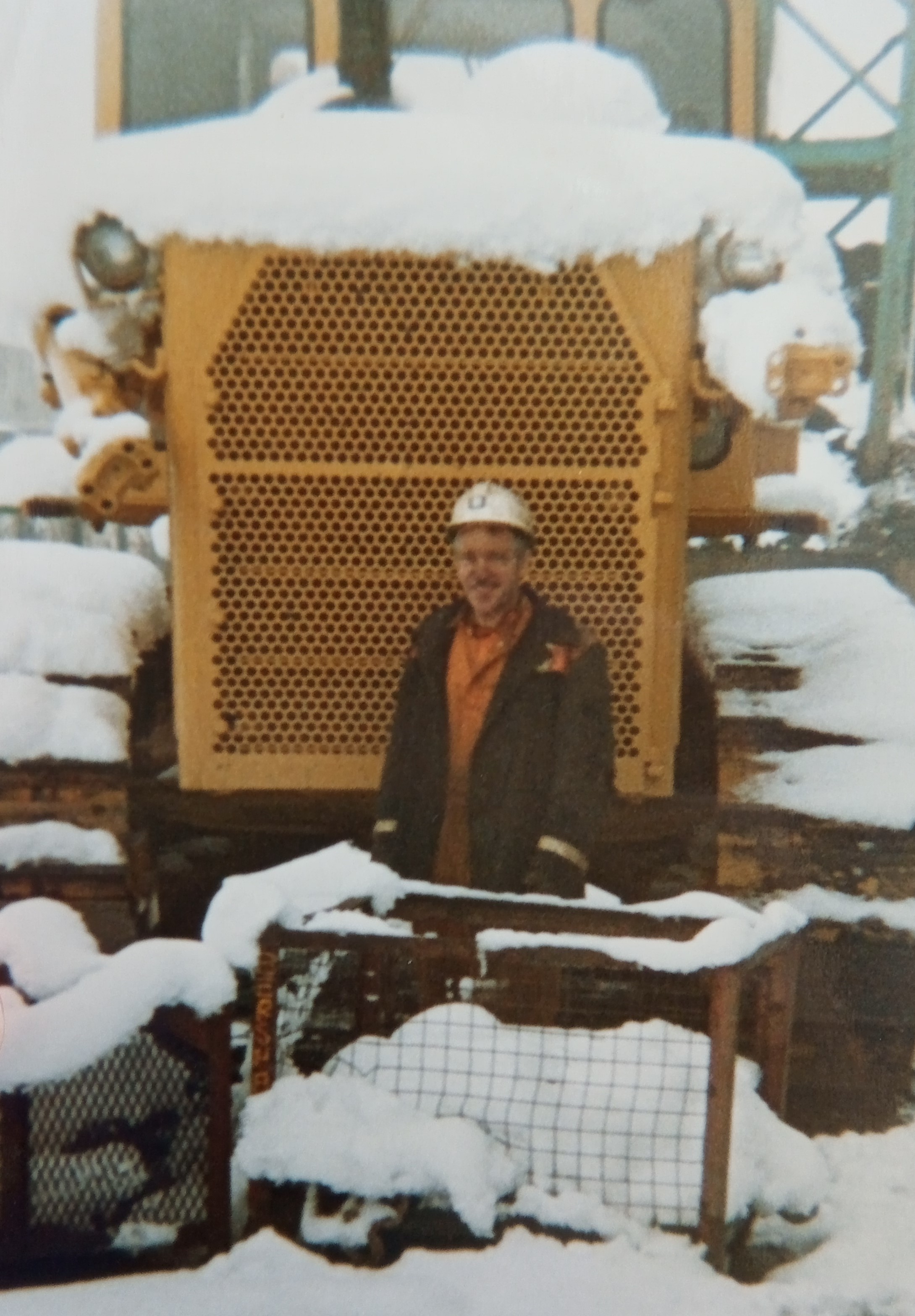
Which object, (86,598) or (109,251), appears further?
(86,598)

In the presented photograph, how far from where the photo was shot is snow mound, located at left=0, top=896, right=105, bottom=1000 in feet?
8.20

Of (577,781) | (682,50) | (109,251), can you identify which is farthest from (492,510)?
(682,50)

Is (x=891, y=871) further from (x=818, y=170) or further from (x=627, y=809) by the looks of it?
(x=818, y=170)

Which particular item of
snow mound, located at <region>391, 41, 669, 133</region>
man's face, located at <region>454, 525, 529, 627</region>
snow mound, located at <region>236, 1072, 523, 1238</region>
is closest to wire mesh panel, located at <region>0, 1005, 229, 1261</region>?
snow mound, located at <region>236, 1072, 523, 1238</region>

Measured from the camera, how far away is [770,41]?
425 cm

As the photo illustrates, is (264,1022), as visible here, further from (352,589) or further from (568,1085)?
(352,589)

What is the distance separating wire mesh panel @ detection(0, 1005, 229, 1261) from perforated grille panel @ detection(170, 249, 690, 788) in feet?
3.52

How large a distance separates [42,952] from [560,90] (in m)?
2.73

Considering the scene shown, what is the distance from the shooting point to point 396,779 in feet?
10.5

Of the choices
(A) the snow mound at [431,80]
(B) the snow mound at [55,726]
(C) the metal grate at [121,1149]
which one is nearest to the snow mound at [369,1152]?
(C) the metal grate at [121,1149]

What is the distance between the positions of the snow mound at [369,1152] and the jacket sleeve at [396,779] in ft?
2.79

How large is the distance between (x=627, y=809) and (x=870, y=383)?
259 cm

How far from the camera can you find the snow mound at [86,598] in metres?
3.61

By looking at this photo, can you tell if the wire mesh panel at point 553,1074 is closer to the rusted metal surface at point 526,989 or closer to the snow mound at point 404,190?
the rusted metal surface at point 526,989
